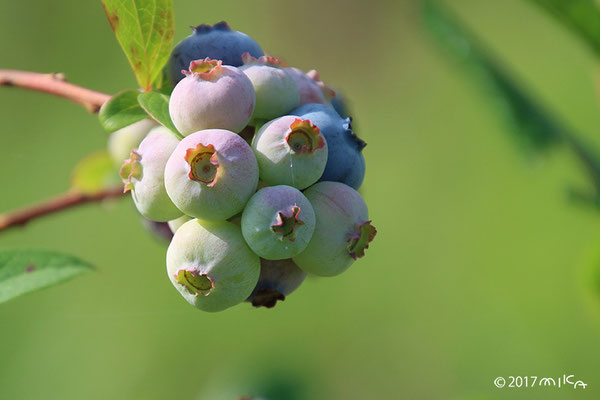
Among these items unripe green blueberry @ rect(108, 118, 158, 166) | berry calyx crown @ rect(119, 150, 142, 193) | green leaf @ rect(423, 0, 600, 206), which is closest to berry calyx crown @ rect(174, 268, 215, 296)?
berry calyx crown @ rect(119, 150, 142, 193)

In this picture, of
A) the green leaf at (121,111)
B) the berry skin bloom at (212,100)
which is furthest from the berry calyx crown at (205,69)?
the green leaf at (121,111)

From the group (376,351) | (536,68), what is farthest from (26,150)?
(536,68)

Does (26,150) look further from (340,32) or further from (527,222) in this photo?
(527,222)

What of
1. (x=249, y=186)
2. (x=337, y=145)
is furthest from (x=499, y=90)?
(x=249, y=186)

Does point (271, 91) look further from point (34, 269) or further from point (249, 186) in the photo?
point (34, 269)

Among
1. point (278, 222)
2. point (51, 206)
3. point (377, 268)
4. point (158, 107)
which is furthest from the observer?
point (377, 268)

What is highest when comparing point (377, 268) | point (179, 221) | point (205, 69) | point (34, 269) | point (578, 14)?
point (377, 268)
